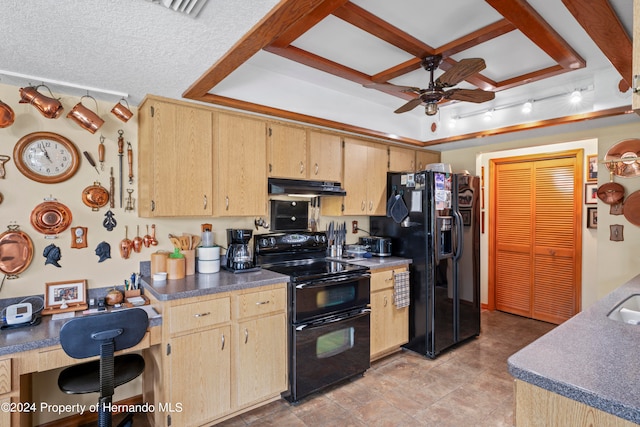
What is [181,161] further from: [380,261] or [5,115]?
[380,261]

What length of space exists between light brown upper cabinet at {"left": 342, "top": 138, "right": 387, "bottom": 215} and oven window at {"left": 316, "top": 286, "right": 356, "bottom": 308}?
0.90m

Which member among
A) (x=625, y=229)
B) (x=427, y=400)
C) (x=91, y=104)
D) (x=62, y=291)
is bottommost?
(x=427, y=400)

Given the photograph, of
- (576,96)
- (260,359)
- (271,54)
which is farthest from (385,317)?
(576,96)

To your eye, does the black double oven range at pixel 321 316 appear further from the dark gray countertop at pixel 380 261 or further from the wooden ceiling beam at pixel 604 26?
the wooden ceiling beam at pixel 604 26

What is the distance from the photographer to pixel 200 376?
7.07ft

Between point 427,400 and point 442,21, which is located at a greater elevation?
point 442,21

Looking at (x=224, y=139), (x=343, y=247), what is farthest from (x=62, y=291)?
(x=343, y=247)

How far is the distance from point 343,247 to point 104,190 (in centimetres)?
230

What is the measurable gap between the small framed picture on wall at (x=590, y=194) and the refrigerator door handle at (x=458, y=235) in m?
1.68

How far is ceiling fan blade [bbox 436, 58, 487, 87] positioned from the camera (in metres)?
1.86

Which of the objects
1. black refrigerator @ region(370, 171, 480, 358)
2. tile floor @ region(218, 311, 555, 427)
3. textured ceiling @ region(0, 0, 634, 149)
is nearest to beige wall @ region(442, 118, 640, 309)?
textured ceiling @ region(0, 0, 634, 149)

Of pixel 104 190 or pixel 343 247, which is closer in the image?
pixel 104 190

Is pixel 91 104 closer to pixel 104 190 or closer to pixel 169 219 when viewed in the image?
pixel 104 190

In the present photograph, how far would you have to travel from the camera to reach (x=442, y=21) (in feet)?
6.66
